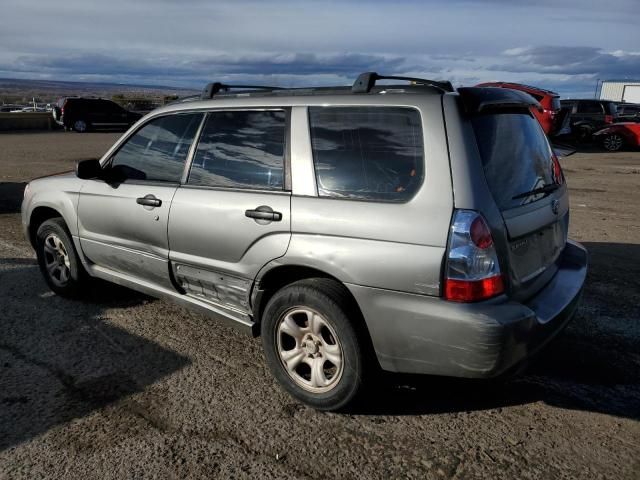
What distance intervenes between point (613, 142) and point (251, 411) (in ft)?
65.5

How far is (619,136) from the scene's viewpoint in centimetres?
1962

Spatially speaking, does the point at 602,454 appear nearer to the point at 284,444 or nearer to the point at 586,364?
the point at 586,364

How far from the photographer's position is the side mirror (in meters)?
4.45

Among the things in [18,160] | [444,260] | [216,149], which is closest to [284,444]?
[444,260]

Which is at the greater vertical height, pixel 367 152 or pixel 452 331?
pixel 367 152

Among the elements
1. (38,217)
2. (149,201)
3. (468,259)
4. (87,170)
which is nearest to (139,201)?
(149,201)

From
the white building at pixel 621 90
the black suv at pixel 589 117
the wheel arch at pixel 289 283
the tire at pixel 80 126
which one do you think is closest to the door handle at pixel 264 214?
the wheel arch at pixel 289 283

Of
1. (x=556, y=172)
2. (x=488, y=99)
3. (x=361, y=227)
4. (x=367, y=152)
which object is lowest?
(x=361, y=227)

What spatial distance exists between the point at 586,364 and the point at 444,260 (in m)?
1.78

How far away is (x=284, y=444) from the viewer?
3045mm

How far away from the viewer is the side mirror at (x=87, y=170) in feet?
14.6

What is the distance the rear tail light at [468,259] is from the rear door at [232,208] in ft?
3.18

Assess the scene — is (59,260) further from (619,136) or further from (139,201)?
(619,136)

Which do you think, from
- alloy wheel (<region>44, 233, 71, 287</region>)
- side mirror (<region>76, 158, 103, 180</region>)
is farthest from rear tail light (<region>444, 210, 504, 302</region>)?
alloy wheel (<region>44, 233, 71, 287</region>)
